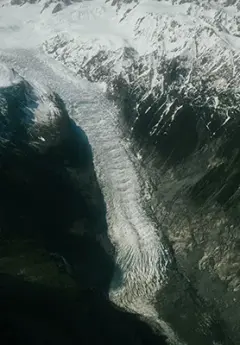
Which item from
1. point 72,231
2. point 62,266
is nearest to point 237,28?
point 72,231

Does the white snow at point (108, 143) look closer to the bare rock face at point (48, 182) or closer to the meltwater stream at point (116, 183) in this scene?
the meltwater stream at point (116, 183)

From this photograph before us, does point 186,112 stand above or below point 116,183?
above

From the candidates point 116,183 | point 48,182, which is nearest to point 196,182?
point 116,183

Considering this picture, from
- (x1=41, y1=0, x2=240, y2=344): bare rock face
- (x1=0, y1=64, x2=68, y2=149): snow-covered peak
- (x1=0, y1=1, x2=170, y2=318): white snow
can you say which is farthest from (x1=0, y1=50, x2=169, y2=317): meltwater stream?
(x1=0, y1=64, x2=68, y2=149): snow-covered peak

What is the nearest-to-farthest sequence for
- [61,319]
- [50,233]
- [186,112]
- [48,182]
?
[61,319] < [50,233] < [48,182] < [186,112]

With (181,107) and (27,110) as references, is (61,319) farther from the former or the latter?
(181,107)

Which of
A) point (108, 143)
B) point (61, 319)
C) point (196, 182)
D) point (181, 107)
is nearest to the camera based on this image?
point (61, 319)

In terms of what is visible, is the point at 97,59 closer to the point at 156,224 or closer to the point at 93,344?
the point at 156,224

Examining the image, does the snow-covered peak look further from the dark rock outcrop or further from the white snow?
the white snow
